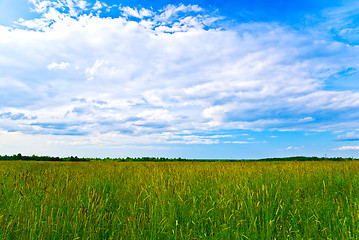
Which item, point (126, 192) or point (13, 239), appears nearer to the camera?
point (13, 239)

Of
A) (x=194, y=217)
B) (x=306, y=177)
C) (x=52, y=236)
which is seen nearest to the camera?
(x=52, y=236)

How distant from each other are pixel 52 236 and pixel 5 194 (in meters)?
2.29

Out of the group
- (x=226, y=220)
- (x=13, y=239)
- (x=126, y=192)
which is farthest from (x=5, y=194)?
(x=226, y=220)

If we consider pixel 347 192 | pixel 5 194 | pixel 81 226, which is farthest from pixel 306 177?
pixel 5 194

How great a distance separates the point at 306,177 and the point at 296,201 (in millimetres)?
2587

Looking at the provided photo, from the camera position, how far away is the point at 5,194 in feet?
14.0

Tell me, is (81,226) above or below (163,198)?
below

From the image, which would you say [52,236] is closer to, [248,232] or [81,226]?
[81,226]

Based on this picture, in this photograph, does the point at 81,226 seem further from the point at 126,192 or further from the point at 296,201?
the point at 296,201

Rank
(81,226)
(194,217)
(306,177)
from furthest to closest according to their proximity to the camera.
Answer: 1. (306,177)
2. (194,217)
3. (81,226)

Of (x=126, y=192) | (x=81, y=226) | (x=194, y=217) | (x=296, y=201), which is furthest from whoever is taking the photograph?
(x=126, y=192)

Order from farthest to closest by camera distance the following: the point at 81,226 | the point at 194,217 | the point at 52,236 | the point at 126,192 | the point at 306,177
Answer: the point at 306,177 < the point at 126,192 < the point at 194,217 < the point at 81,226 < the point at 52,236

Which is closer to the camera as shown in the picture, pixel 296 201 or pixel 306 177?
pixel 296 201

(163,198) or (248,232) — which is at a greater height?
(163,198)
